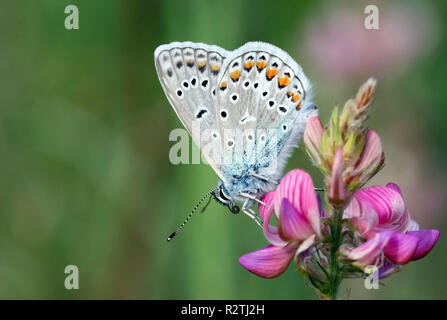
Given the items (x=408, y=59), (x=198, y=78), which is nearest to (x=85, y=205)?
(x=198, y=78)

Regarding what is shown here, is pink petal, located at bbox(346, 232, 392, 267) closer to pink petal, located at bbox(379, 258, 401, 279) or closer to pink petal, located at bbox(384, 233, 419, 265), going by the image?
pink petal, located at bbox(384, 233, 419, 265)

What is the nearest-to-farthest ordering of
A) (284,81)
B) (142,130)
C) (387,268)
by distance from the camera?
(387,268), (284,81), (142,130)

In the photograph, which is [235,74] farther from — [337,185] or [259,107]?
[337,185]

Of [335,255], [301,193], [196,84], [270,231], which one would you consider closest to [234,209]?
[196,84]

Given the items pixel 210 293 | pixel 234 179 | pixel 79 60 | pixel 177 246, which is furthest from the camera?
pixel 79 60

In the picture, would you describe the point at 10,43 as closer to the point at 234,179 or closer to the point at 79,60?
the point at 79,60
